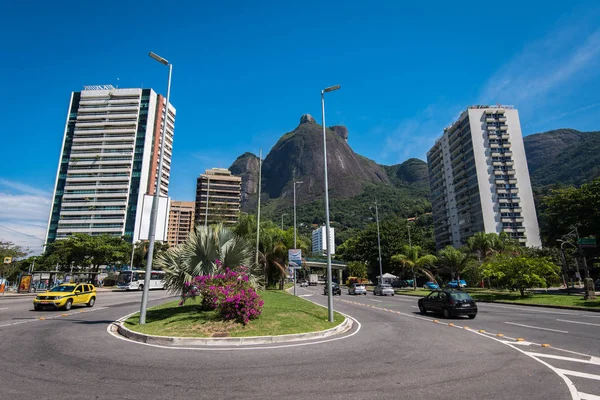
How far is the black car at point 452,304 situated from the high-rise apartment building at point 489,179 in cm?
7671

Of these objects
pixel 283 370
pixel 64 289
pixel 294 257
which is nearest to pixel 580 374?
pixel 283 370

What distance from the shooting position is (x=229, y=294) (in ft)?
38.4

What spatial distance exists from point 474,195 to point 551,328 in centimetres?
8541

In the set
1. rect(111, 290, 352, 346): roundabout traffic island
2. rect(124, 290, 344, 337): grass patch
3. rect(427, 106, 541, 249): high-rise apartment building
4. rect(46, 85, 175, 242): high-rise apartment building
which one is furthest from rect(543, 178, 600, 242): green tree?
rect(46, 85, 175, 242): high-rise apartment building

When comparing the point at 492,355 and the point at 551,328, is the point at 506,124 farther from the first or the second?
the point at 492,355

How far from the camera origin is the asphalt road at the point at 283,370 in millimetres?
5582

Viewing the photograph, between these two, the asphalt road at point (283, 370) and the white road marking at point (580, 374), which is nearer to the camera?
the asphalt road at point (283, 370)

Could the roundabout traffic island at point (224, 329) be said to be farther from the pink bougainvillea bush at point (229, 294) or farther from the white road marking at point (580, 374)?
the white road marking at point (580, 374)

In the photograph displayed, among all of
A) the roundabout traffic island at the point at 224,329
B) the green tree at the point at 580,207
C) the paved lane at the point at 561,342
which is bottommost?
the paved lane at the point at 561,342

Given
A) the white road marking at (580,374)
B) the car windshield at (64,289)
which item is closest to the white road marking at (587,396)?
the white road marking at (580,374)

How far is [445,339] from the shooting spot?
34.5ft

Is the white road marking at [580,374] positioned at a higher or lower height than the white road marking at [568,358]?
higher

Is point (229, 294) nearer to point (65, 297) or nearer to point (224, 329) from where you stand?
point (224, 329)

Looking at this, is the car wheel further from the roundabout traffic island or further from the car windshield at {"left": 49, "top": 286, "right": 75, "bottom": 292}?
the car windshield at {"left": 49, "top": 286, "right": 75, "bottom": 292}
